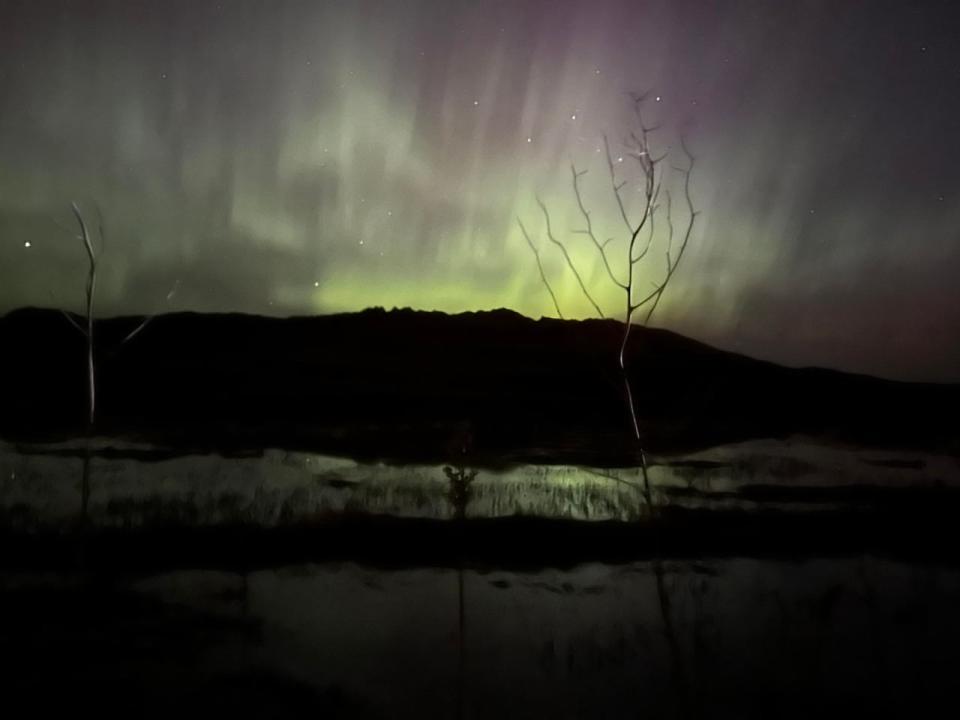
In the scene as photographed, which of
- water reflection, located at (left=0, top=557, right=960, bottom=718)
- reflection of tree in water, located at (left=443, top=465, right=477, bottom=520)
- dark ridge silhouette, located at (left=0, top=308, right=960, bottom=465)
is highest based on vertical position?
dark ridge silhouette, located at (left=0, top=308, right=960, bottom=465)

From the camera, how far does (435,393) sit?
11883mm

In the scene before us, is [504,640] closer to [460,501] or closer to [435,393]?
[460,501]

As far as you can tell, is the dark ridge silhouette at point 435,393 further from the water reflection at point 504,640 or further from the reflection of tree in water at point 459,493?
the water reflection at point 504,640

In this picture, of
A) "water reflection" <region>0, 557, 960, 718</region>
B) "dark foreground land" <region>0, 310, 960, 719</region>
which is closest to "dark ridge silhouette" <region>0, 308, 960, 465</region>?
→ "dark foreground land" <region>0, 310, 960, 719</region>

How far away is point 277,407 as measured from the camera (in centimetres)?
1171

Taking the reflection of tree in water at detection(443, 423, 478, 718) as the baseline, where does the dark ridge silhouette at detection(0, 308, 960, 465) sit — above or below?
→ above

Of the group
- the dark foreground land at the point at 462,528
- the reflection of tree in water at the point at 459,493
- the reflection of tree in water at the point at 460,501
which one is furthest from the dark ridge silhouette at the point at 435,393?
the reflection of tree in water at the point at 459,493

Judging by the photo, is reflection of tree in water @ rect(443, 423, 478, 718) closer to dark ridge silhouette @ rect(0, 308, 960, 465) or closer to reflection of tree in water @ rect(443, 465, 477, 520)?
reflection of tree in water @ rect(443, 465, 477, 520)

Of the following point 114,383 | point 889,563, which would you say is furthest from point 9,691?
point 114,383

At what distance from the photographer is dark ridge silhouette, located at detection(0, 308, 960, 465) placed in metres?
10.8

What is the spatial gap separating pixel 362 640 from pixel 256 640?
627 mm

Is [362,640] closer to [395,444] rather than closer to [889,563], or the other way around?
[889,563]

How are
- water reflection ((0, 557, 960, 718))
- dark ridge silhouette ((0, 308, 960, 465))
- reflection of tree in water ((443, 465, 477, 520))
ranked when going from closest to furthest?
water reflection ((0, 557, 960, 718))
reflection of tree in water ((443, 465, 477, 520))
dark ridge silhouette ((0, 308, 960, 465))

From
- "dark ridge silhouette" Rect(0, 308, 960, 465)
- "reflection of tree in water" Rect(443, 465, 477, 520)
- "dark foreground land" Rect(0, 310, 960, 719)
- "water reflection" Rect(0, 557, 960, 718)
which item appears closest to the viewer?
"water reflection" Rect(0, 557, 960, 718)
